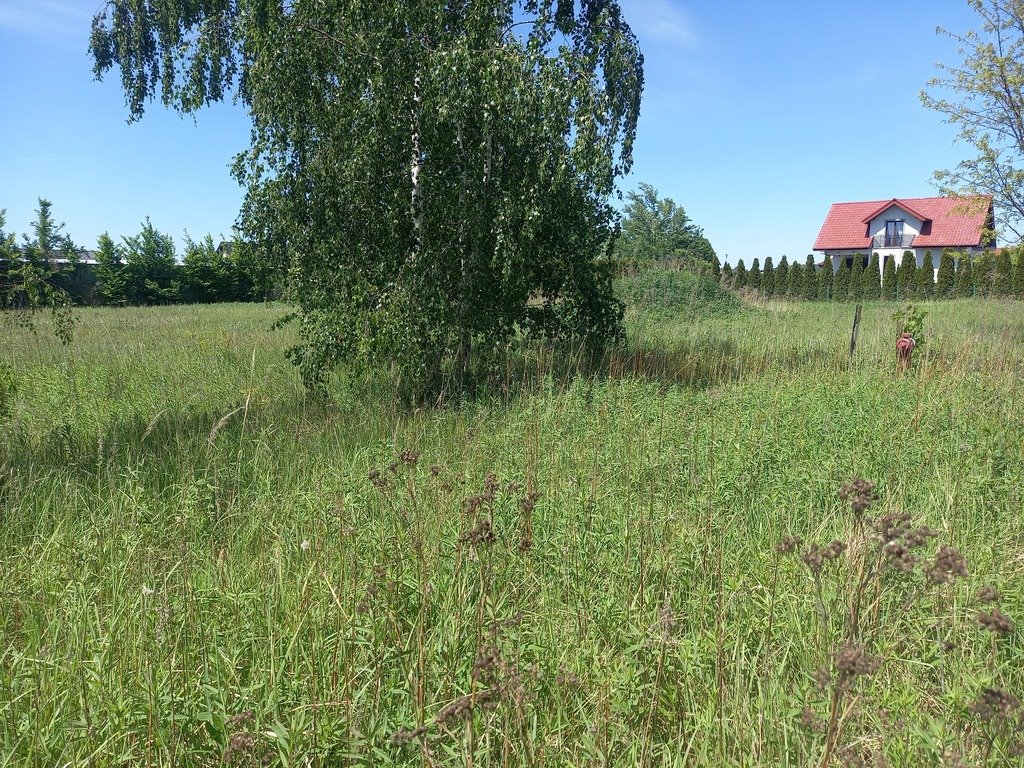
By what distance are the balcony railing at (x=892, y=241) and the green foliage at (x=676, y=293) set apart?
3330cm

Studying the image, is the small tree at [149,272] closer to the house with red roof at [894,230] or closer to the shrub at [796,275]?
the shrub at [796,275]

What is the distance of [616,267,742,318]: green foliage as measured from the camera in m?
16.8

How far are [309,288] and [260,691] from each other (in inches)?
207

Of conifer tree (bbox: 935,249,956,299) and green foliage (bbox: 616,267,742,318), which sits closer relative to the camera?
green foliage (bbox: 616,267,742,318)

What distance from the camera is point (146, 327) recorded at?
13.0m

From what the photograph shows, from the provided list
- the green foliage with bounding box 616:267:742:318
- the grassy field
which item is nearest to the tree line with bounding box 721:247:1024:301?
the green foliage with bounding box 616:267:742:318

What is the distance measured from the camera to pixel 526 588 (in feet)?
9.21

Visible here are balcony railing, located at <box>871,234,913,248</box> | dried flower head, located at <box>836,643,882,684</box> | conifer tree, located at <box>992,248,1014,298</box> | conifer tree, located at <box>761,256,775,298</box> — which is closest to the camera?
dried flower head, located at <box>836,643,882,684</box>

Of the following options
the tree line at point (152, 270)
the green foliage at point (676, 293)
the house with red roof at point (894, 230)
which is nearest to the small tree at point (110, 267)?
the tree line at point (152, 270)

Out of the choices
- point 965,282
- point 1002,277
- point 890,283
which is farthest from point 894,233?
point 1002,277

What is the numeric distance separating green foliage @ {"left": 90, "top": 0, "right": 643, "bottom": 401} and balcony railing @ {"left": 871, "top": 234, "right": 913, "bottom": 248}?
154 feet

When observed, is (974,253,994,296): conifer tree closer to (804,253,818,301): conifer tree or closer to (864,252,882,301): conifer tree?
(864,252,882,301): conifer tree

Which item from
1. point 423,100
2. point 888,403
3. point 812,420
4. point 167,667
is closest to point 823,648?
point 167,667

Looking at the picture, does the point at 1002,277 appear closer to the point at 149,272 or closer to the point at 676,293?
the point at 676,293
